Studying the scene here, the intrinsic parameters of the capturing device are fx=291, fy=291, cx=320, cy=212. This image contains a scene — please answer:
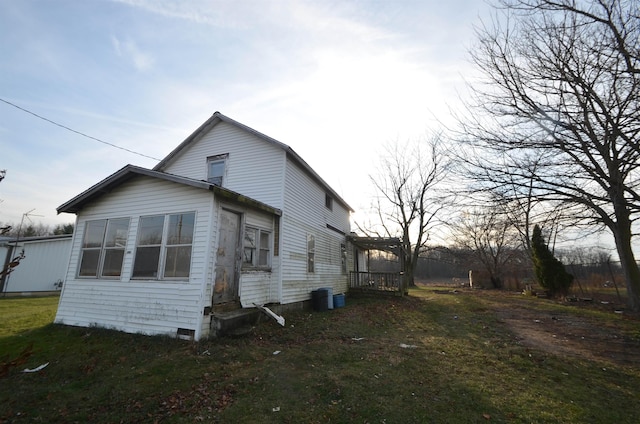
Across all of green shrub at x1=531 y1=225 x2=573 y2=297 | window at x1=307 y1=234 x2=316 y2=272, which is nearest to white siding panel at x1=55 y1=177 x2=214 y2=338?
window at x1=307 y1=234 x2=316 y2=272

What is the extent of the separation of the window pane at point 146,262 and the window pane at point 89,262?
172 centimetres

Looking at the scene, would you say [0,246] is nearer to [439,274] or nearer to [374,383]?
[374,383]

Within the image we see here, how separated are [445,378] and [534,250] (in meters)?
18.3

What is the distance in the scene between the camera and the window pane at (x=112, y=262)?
854cm

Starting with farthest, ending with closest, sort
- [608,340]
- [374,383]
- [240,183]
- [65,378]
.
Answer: [240,183] < [608,340] < [65,378] < [374,383]

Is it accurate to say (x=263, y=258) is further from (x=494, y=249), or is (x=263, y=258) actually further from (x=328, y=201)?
(x=494, y=249)

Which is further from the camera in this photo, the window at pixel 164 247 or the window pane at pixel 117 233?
the window pane at pixel 117 233

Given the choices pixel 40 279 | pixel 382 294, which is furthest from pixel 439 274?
pixel 40 279

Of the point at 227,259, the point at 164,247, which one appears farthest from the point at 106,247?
the point at 227,259

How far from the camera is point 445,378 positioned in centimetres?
518

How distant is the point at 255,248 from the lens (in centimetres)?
952

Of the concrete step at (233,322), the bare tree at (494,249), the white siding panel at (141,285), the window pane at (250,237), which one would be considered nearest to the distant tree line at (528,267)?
the bare tree at (494,249)

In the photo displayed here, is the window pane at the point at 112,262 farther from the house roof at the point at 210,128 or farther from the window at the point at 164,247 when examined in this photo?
the house roof at the point at 210,128

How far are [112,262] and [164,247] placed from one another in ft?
6.82
